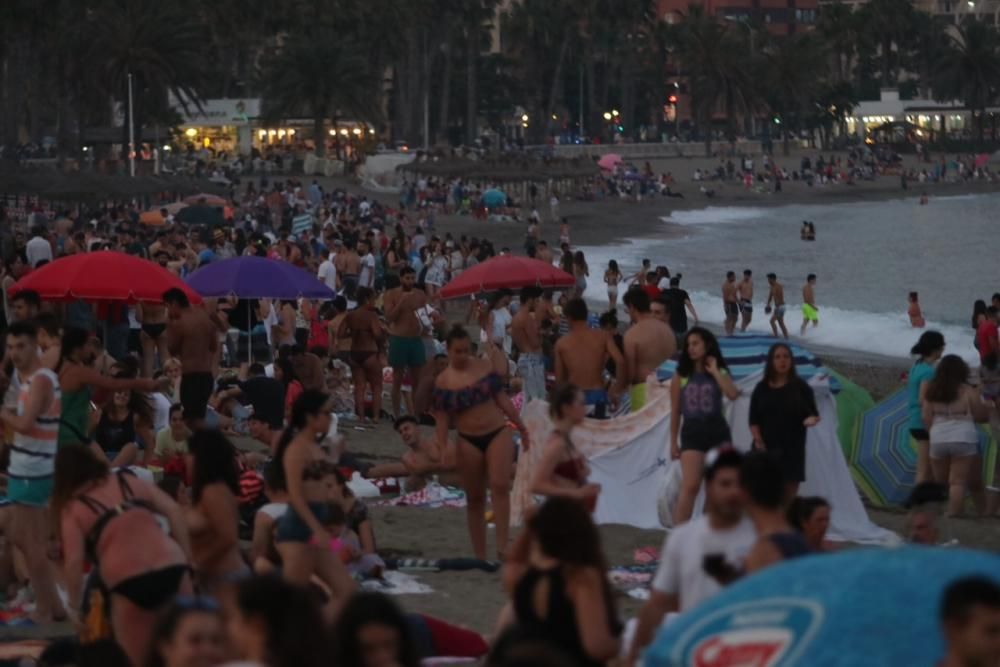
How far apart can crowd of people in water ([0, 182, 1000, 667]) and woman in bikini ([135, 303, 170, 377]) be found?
0.11 feet

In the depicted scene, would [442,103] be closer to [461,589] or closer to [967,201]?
[967,201]

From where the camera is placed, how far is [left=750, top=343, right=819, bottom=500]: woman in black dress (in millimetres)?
9914

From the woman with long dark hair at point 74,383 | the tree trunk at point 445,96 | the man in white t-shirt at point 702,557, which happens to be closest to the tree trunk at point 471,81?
the tree trunk at point 445,96

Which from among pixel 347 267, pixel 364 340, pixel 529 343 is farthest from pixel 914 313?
pixel 529 343

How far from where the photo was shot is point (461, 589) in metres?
9.74

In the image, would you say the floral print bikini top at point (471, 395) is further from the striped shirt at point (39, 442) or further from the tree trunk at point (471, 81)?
the tree trunk at point (471, 81)

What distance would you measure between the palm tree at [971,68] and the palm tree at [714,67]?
59.8 ft

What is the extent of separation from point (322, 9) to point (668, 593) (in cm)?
8324

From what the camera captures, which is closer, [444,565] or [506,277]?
[444,565]

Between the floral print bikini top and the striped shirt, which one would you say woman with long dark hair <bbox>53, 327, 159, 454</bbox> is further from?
the floral print bikini top

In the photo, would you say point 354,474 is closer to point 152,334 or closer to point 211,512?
point 152,334

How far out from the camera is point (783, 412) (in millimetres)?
9945

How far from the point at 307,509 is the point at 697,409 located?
2.98 meters

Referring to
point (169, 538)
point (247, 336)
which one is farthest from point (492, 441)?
point (247, 336)
